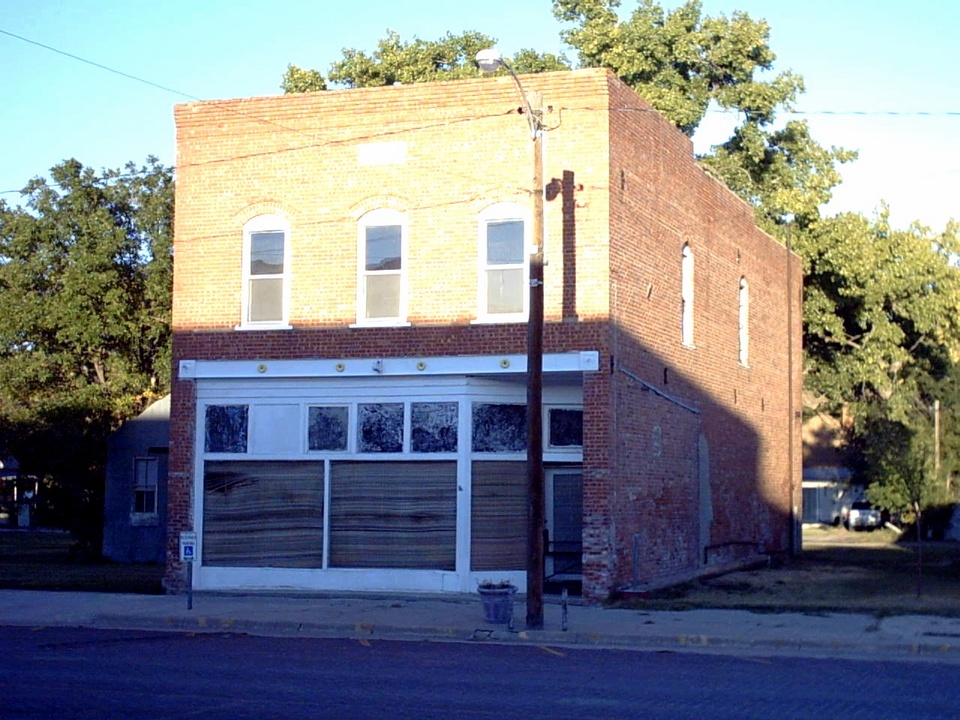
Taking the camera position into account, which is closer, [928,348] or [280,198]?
[280,198]

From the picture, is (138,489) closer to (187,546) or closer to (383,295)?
(187,546)

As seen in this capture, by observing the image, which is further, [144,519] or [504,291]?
[144,519]

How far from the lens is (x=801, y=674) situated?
14.7 meters

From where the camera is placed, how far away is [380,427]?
2341 cm

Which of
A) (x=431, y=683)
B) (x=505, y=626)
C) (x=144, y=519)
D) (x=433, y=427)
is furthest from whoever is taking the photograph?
(x=144, y=519)

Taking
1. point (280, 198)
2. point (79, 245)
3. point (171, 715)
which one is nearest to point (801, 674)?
point (171, 715)

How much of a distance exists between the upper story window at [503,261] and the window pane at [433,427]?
188cm

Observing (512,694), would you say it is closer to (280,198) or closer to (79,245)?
(280,198)

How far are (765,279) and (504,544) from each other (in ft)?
45.4

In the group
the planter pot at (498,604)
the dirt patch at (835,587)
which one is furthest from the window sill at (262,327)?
the dirt patch at (835,587)

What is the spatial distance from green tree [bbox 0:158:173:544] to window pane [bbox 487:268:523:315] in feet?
64.1

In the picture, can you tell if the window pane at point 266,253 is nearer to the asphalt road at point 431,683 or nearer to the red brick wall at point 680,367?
the red brick wall at point 680,367

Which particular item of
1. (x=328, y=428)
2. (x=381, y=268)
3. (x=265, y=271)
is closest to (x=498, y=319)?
(x=381, y=268)

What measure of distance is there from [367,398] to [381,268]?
7.86ft
